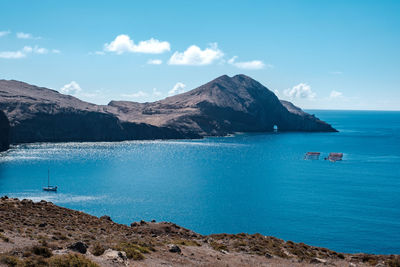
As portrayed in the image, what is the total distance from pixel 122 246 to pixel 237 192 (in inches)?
3542

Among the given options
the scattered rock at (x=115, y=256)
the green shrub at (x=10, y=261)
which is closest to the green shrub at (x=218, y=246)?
the scattered rock at (x=115, y=256)

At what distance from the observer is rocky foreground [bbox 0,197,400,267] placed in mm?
25188

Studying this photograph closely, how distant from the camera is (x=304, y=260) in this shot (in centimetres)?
3650

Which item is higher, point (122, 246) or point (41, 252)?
point (41, 252)

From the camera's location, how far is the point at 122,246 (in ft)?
98.8

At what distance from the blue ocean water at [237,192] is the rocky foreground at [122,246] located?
3615 centimetres

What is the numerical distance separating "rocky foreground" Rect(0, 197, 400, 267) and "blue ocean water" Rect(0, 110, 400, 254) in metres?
36.1

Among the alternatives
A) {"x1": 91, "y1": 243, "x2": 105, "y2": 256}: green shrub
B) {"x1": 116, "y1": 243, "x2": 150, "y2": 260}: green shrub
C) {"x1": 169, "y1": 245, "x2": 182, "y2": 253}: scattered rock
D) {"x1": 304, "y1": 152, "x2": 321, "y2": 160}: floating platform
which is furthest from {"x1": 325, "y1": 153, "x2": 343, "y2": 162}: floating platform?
{"x1": 91, "y1": 243, "x2": 105, "y2": 256}: green shrub

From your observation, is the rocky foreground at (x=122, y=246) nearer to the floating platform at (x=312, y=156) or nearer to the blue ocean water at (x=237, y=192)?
the blue ocean water at (x=237, y=192)

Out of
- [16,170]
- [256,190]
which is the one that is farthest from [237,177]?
[16,170]

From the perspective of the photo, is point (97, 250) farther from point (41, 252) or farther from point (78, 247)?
point (41, 252)

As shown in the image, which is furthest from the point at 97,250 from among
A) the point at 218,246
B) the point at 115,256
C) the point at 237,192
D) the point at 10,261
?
the point at 237,192

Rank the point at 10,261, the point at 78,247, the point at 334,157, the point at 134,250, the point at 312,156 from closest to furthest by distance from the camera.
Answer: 1. the point at 10,261
2. the point at 78,247
3. the point at 134,250
4. the point at 334,157
5. the point at 312,156

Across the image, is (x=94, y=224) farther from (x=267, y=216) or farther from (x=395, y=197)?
(x=395, y=197)
